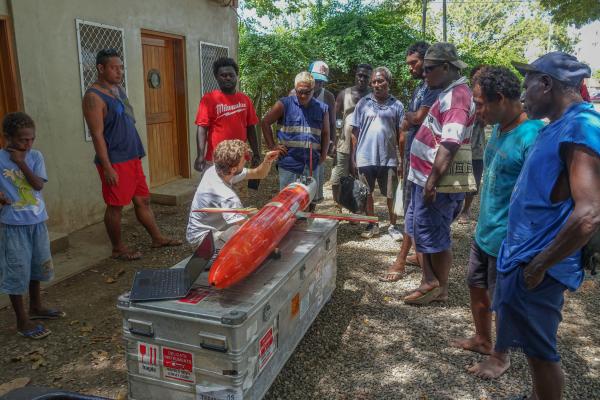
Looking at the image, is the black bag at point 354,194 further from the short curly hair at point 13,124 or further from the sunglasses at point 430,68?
the short curly hair at point 13,124

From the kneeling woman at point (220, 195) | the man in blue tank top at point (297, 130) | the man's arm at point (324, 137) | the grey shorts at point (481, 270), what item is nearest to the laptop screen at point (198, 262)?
the kneeling woman at point (220, 195)

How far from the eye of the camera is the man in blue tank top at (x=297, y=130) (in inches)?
203

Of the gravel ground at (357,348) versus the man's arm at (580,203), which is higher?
the man's arm at (580,203)

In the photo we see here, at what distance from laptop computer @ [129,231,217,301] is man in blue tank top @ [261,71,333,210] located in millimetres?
2493

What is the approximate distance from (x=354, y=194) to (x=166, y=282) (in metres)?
3.29

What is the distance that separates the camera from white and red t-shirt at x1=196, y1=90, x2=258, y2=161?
17.0ft

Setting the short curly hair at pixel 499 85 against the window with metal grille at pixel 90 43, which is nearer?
the short curly hair at pixel 499 85

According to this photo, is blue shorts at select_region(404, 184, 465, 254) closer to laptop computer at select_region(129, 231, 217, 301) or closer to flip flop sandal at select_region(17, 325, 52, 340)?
laptop computer at select_region(129, 231, 217, 301)

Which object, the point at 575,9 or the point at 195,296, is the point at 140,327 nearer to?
the point at 195,296

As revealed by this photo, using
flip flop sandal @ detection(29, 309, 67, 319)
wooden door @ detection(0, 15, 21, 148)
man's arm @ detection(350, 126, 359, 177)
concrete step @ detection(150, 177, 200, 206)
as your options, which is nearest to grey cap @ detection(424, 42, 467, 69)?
man's arm @ detection(350, 126, 359, 177)

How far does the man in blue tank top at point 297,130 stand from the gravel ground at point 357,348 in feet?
4.27

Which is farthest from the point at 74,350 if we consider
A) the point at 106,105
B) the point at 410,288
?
the point at 410,288

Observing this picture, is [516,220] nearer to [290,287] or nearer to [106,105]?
[290,287]

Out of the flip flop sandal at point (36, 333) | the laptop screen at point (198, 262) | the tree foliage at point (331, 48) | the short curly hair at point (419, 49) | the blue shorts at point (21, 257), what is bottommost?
the flip flop sandal at point (36, 333)
